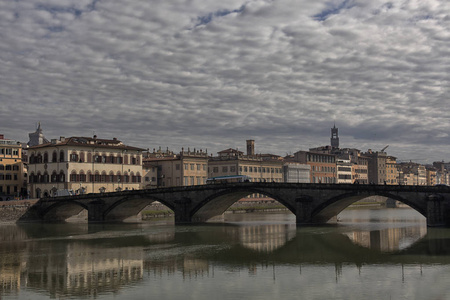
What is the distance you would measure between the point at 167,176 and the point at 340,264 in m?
84.4

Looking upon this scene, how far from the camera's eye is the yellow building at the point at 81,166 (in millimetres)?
92875

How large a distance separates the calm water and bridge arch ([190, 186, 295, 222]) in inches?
449

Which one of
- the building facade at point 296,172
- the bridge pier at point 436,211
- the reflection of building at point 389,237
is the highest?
the building facade at point 296,172

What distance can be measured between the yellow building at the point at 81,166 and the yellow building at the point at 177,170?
14.4m

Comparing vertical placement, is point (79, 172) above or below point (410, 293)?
above

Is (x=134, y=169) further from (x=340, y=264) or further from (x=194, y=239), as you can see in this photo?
(x=340, y=264)

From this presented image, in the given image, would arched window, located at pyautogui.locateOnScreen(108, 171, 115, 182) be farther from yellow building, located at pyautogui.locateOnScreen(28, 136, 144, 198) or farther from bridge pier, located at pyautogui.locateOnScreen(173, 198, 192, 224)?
bridge pier, located at pyautogui.locateOnScreen(173, 198, 192, 224)

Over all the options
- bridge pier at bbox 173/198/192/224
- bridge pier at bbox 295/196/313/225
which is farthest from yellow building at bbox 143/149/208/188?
bridge pier at bbox 295/196/313/225

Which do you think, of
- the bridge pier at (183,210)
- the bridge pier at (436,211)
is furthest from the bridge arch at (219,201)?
the bridge pier at (436,211)

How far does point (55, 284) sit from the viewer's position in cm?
3191

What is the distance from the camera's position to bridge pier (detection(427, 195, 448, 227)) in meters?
60.6

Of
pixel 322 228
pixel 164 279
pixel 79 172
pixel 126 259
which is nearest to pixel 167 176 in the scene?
pixel 79 172

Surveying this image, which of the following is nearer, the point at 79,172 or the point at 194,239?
the point at 194,239

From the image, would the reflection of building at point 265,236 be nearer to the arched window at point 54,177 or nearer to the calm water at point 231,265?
the calm water at point 231,265
